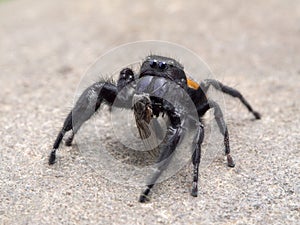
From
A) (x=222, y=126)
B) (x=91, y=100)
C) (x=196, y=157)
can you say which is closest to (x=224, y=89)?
(x=222, y=126)

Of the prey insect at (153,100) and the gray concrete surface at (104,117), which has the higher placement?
the prey insect at (153,100)

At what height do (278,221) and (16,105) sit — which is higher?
(278,221)

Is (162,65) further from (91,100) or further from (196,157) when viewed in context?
(196,157)

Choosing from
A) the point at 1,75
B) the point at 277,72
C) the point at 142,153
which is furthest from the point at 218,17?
the point at 142,153

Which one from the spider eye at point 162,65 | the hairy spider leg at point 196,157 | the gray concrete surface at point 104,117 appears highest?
the spider eye at point 162,65

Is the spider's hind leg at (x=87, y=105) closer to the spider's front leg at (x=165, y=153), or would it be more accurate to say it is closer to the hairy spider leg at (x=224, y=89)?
the spider's front leg at (x=165, y=153)

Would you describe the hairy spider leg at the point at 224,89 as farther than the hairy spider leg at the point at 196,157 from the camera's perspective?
Yes

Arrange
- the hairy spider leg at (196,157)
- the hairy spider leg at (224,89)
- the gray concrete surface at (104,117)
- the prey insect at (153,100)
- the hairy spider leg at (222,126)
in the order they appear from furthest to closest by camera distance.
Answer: the hairy spider leg at (224,89), the hairy spider leg at (222,126), the prey insect at (153,100), the hairy spider leg at (196,157), the gray concrete surface at (104,117)

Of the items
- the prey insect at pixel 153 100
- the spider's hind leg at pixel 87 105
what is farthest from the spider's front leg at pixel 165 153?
the spider's hind leg at pixel 87 105

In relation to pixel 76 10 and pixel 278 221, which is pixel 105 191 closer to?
pixel 278 221
